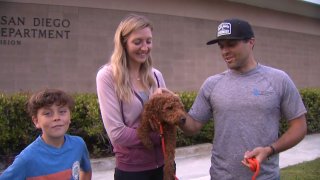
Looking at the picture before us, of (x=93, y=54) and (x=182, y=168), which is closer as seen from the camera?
(x=182, y=168)

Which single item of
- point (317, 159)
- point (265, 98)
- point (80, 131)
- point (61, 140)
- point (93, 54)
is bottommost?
point (317, 159)

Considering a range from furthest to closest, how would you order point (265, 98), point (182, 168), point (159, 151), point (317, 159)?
point (317, 159) < point (182, 168) < point (159, 151) < point (265, 98)

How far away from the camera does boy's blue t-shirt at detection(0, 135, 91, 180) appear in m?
→ 2.54

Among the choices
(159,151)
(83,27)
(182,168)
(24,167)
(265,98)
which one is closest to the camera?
(24,167)

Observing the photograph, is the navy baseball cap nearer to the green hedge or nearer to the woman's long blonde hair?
the woman's long blonde hair

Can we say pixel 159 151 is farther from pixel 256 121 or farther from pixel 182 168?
pixel 182 168

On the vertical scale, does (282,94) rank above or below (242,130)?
above

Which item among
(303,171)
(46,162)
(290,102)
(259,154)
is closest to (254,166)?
(259,154)

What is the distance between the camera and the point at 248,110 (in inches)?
109

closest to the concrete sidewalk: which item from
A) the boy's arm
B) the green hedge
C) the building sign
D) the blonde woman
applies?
the green hedge

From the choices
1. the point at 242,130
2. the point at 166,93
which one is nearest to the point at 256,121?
the point at 242,130

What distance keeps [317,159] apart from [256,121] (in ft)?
19.6

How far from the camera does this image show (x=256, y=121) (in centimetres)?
276

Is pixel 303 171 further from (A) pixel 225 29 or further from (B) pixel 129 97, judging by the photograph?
(B) pixel 129 97
